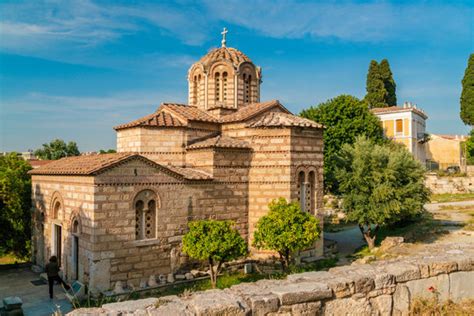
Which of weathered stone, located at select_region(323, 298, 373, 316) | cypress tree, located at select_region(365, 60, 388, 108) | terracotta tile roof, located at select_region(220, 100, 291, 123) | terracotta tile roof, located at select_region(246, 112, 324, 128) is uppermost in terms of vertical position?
cypress tree, located at select_region(365, 60, 388, 108)

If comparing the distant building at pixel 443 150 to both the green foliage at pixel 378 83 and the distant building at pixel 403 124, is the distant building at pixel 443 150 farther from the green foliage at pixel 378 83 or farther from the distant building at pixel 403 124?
the green foliage at pixel 378 83

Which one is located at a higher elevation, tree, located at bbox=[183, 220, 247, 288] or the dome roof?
the dome roof

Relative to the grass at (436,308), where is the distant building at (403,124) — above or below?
above

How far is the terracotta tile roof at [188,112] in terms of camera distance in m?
14.7

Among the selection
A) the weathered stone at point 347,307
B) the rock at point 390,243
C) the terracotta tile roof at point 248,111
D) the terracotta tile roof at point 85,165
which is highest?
the terracotta tile roof at point 248,111

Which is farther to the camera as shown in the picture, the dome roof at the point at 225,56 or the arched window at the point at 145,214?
the dome roof at the point at 225,56

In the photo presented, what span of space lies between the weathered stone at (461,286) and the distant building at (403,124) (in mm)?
32695

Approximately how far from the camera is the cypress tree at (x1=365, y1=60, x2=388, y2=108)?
3934 cm

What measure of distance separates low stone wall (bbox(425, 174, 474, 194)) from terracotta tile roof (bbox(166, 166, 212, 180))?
2497cm

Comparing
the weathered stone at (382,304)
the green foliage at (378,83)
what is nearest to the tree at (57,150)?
the green foliage at (378,83)

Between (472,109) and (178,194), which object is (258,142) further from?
(472,109)

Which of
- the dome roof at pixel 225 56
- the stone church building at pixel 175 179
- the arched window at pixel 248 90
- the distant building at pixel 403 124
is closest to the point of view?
the stone church building at pixel 175 179

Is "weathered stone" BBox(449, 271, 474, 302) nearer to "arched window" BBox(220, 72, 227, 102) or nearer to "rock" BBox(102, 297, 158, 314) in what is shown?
"rock" BBox(102, 297, 158, 314)

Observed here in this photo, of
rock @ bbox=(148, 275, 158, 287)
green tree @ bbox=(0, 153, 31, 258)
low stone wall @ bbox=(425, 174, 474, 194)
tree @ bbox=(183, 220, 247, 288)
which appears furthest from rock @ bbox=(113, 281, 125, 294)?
low stone wall @ bbox=(425, 174, 474, 194)
